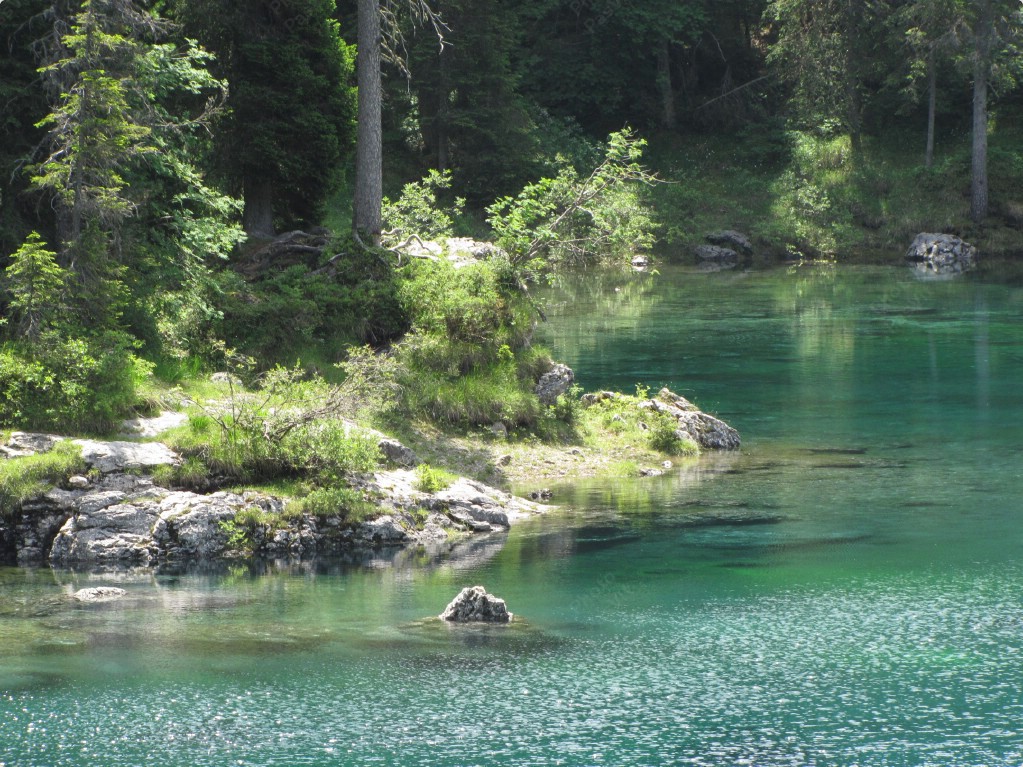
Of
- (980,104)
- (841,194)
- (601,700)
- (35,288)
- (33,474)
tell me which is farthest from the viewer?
(841,194)

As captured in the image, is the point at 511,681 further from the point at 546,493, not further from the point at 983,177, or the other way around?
the point at 983,177

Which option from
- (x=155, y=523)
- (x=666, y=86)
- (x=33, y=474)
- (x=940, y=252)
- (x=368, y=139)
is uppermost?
(x=666, y=86)

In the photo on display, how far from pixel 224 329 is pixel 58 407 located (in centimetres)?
554

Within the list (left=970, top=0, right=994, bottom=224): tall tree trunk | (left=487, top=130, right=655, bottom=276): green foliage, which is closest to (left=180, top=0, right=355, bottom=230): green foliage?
(left=487, top=130, right=655, bottom=276): green foliage

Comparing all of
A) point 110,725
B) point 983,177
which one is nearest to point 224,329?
point 110,725

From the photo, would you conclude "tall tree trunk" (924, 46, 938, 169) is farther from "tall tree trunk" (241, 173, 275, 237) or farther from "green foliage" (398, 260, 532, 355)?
"green foliage" (398, 260, 532, 355)

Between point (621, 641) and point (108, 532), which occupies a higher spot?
point (108, 532)

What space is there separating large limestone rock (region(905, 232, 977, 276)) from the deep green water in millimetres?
35757

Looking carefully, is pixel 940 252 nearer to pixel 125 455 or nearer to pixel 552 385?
pixel 552 385

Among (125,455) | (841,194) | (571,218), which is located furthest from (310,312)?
(841,194)

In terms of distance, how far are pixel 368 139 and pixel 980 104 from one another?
41060 millimetres

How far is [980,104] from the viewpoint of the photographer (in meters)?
59.4

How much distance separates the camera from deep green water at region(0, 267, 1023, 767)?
12.1m

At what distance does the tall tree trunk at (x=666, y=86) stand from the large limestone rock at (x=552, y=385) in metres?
46.9
